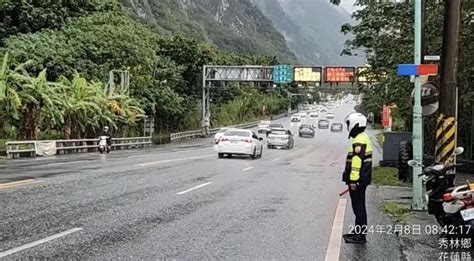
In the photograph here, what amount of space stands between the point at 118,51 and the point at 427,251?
148 feet

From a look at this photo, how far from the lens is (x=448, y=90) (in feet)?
42.9

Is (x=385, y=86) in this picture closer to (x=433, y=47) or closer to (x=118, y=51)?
(x=433, y=47)

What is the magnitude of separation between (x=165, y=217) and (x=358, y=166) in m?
3.71

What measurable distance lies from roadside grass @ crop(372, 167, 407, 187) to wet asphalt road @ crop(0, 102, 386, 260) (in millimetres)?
1573

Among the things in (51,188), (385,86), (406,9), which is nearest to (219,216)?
(51,188)

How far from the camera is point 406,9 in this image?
22391 mm

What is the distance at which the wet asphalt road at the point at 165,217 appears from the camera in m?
8.22

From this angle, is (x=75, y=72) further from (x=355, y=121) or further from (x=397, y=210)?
(x=355, y=121)

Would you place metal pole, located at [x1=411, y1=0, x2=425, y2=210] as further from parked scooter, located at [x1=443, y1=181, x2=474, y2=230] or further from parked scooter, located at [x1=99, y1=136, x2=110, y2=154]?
parked scooter, located at [x1=99, y1=136, x2=110, y2=154]

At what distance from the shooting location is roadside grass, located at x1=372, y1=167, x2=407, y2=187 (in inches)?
735

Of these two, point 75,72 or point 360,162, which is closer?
point 360,162

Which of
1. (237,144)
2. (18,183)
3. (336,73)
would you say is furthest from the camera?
(336,73)

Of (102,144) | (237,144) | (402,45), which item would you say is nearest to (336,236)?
(402,45)

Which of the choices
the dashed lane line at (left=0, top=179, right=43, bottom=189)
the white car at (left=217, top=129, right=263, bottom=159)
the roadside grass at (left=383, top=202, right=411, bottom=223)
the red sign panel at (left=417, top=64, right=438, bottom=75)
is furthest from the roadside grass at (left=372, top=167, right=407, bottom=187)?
the dashed lane line at (left=0, top=179, right=43, bottom=189)
